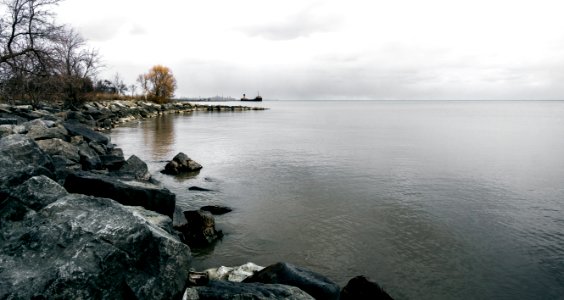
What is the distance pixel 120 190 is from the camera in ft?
30.6

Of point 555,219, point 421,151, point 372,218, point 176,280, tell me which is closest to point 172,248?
point 176,280

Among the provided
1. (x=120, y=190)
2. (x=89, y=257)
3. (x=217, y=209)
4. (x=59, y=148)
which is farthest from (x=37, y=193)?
(x=59, y=148)

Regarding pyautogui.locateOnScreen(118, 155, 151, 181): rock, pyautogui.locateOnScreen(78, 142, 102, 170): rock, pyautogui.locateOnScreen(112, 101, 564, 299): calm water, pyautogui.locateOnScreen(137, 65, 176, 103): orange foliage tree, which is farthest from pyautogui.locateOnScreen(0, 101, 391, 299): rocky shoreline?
pyautogui.locateOnScreen(137, 65, 176, 103): orange foliage tree

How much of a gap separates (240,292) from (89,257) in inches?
91.7

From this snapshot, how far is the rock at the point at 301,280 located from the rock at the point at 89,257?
1.85 m

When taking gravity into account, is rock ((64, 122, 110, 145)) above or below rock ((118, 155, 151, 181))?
above

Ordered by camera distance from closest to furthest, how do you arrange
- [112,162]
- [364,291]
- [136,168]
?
[364,291], [136,168], [112,162]

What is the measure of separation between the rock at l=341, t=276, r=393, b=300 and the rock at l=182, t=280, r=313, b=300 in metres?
2.02

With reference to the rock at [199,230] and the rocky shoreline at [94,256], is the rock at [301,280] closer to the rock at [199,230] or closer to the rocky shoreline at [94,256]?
the rocky shoreline at [94,256]

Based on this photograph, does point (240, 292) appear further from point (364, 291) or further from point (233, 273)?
point (364, 291)

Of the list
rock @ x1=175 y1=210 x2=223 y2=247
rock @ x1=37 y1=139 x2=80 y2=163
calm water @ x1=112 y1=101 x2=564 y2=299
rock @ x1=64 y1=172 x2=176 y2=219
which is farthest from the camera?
rock @ x1=37 y1=139 x2=80 y2=163

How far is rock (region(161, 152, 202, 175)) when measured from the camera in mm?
20406

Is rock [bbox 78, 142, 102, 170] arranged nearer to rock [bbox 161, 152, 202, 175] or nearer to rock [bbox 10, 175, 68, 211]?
rock [bbox 161, 152, 202, 175]

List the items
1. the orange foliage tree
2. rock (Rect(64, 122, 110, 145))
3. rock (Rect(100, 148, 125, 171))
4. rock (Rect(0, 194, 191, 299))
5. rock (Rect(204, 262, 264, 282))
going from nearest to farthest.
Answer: rock (Rect(0, 194, 191, 299)), rock (Rect(204, 262, 264, 282)), rock (Rect(100, 148, 125, 171)), rock (Rect(64, 122, 110, 145)), the orange foliage tree
